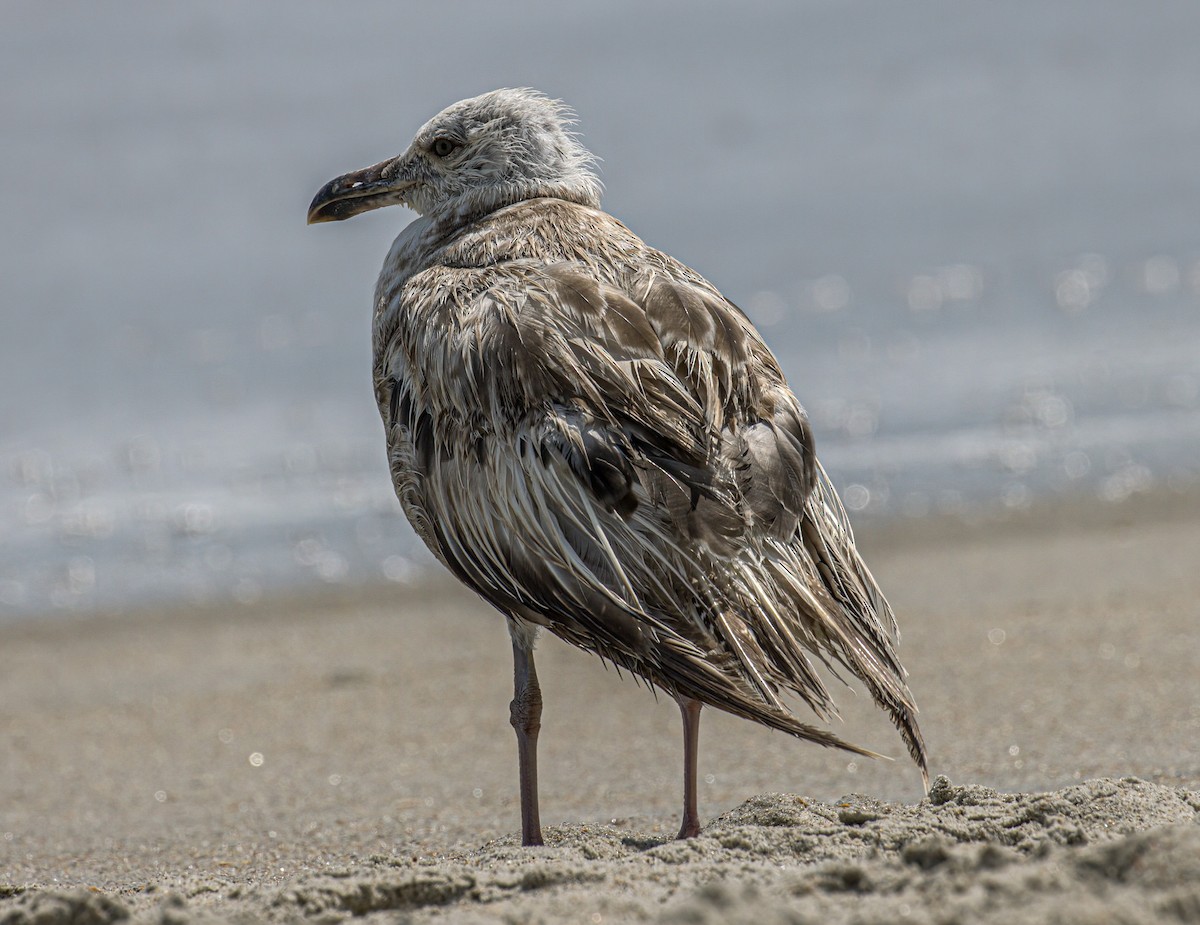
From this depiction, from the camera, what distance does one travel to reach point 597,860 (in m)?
3.61

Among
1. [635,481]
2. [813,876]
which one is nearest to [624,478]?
[635,481]

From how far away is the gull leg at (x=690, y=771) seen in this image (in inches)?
174

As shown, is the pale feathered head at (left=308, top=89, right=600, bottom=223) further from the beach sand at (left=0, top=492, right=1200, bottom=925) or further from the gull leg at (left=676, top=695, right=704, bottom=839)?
the beach sand at (left=0, top=492, right=1200, bottom=925)

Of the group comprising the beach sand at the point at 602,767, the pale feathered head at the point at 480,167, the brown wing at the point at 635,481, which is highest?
the pale feathered head at the point at 480,167

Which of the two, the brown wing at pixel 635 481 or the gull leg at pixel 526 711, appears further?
the gull leg at pixel 526 711

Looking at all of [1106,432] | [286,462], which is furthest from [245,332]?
[1106,432]

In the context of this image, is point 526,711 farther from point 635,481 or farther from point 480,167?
point 480,167

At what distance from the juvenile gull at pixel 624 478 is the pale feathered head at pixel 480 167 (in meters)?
0.66

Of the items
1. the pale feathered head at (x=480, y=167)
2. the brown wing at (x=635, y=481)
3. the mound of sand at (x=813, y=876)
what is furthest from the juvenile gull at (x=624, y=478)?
the pale feathered head at (x=480, y=167)

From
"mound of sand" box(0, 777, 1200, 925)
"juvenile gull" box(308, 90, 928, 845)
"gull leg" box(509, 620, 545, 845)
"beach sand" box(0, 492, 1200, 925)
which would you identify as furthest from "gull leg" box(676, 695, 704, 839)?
"gull leg" box(509, 620, 545, 845)

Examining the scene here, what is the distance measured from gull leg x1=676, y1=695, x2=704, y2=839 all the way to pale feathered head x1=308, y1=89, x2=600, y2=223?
212cm

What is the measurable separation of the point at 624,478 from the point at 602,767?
2.17 metres

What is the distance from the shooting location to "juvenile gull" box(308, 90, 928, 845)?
378 cm

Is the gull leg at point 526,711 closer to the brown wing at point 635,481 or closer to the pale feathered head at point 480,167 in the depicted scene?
the brown wing at point 635,481
